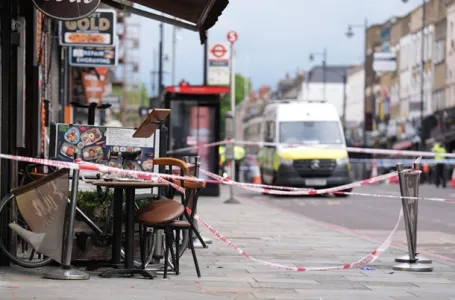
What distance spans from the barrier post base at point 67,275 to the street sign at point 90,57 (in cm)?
1699

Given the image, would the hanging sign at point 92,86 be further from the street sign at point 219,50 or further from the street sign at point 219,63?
the street sign at point 219,50

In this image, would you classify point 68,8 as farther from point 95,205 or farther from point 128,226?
point 128,226

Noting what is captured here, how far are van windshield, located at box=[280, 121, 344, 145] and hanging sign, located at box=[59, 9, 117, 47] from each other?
13410 mm

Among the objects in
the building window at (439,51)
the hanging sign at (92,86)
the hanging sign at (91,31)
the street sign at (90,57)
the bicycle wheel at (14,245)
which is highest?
the building window at (439,51)

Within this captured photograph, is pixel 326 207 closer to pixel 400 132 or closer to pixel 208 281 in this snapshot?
pixel 208 281

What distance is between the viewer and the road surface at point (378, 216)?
693 inches

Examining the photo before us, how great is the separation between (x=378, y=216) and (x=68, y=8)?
47.5ft

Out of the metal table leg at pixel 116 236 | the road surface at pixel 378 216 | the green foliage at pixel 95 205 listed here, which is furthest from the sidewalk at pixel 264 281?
the road surface at pixel 378 216

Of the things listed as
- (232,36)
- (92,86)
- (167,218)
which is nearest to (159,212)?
(167,218)

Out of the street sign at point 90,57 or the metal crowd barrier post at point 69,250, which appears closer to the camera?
the metal crowd barrier post at point 69,250

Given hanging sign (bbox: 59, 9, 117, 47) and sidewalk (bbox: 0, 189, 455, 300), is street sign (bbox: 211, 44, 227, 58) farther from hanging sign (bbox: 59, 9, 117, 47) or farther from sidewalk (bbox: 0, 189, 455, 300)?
sidewalk (bbox: 0, 189, 455, 300)

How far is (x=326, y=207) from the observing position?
29.7m

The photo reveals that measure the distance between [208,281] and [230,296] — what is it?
45.6 inches

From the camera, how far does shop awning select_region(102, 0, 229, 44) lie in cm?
1298
